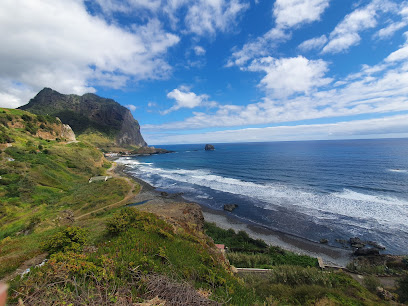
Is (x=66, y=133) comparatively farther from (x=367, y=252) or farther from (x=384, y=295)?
(x=367, y=252)

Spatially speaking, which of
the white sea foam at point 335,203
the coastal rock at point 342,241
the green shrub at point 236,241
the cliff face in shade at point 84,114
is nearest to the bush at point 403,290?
the green shrub at point 236,241

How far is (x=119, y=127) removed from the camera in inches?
7283

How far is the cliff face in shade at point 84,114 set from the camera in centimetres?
15325

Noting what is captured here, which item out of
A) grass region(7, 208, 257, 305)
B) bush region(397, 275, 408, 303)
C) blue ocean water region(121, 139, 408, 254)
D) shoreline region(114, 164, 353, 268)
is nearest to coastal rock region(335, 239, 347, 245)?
blue ocean water region(121, 139, 408, 254)

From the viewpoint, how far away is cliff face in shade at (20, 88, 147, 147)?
153250mm

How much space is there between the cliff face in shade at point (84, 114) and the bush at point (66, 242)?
561 feet

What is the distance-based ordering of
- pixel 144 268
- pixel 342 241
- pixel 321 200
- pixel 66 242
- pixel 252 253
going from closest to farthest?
pixel 144 268 → pixel 66 242 → pixel 252 253 → pixel 342 241 → pixel 321 200

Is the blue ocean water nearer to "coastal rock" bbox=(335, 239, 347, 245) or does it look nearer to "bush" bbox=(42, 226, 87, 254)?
"coastal rock" bbox=(335, 239, 347, 245)

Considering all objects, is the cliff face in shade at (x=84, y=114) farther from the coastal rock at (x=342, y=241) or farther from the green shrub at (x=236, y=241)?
the coastal rock at (x=342, y=241)

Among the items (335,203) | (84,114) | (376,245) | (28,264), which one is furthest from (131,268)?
(84,114)

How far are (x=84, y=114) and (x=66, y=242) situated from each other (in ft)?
650

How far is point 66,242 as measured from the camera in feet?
28.9

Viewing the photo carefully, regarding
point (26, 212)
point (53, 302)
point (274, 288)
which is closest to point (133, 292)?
point (53, 302)

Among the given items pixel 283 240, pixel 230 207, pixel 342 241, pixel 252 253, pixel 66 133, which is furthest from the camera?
pixel 66 133
